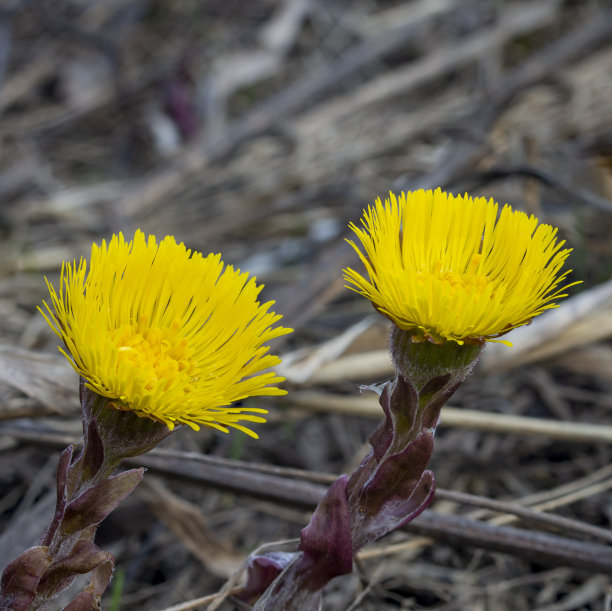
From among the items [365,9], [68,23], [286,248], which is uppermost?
[365,9]

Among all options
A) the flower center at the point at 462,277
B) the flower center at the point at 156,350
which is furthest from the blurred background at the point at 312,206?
the flower center at the point at 156,350

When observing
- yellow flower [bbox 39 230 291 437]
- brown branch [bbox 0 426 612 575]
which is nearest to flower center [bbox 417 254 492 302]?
yellow flower [bbox 39 230 291 437]


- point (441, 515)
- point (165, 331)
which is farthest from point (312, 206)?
point (165, 331)

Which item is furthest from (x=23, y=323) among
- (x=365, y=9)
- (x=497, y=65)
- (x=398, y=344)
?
(x=365, y=9)

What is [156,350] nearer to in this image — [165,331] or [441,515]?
[165,331]

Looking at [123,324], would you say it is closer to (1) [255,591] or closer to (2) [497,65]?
(1) [255,591]

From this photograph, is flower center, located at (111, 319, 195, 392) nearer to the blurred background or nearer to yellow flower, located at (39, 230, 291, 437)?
yellow flower, located at (39, 230, 291, 437)

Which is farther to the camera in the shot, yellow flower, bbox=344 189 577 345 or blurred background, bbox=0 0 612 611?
Answer: blurred background, bbox=0 0 612 611
